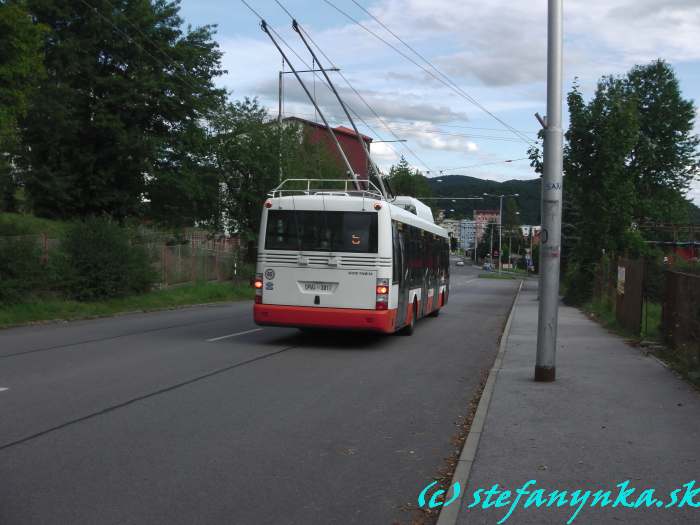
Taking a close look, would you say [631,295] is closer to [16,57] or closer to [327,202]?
[327,202]

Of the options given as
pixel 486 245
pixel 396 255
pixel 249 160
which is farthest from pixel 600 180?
pixel 486 245

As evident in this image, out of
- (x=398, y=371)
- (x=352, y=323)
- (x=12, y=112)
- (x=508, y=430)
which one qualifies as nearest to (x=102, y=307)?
(x=12, y=112)

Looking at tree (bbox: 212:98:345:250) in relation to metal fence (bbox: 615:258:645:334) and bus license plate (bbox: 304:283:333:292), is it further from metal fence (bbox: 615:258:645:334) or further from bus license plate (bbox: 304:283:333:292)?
bus license plate (bbox: 304:283:333:292)

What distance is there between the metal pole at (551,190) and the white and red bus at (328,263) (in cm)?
391

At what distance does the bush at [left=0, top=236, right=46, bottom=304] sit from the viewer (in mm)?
18828

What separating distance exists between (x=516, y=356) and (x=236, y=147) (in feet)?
85.7

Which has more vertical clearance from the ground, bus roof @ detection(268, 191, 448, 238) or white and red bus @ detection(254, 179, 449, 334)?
bus roof @ detection(268, 191, 448, 238)

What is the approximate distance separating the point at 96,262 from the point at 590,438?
59.5 ft

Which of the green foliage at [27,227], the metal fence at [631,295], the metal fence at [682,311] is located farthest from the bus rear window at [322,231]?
the green foliage at [27,227]

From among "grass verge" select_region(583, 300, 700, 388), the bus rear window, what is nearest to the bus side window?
the bus rear window

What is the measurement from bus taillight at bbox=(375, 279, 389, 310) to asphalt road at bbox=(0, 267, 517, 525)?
848 millimetres

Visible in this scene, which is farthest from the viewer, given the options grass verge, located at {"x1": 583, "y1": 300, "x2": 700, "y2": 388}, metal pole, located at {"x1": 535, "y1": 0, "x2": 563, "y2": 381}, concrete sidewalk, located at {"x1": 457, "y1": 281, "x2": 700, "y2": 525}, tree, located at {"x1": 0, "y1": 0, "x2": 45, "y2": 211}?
tree, located at {"x1": 0, "y1": 0, "x2": 45, "y2": 211}

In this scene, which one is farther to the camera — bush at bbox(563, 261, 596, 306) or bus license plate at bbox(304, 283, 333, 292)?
bush at bbox(563, 261, 596, 306)

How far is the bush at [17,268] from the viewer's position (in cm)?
1883
